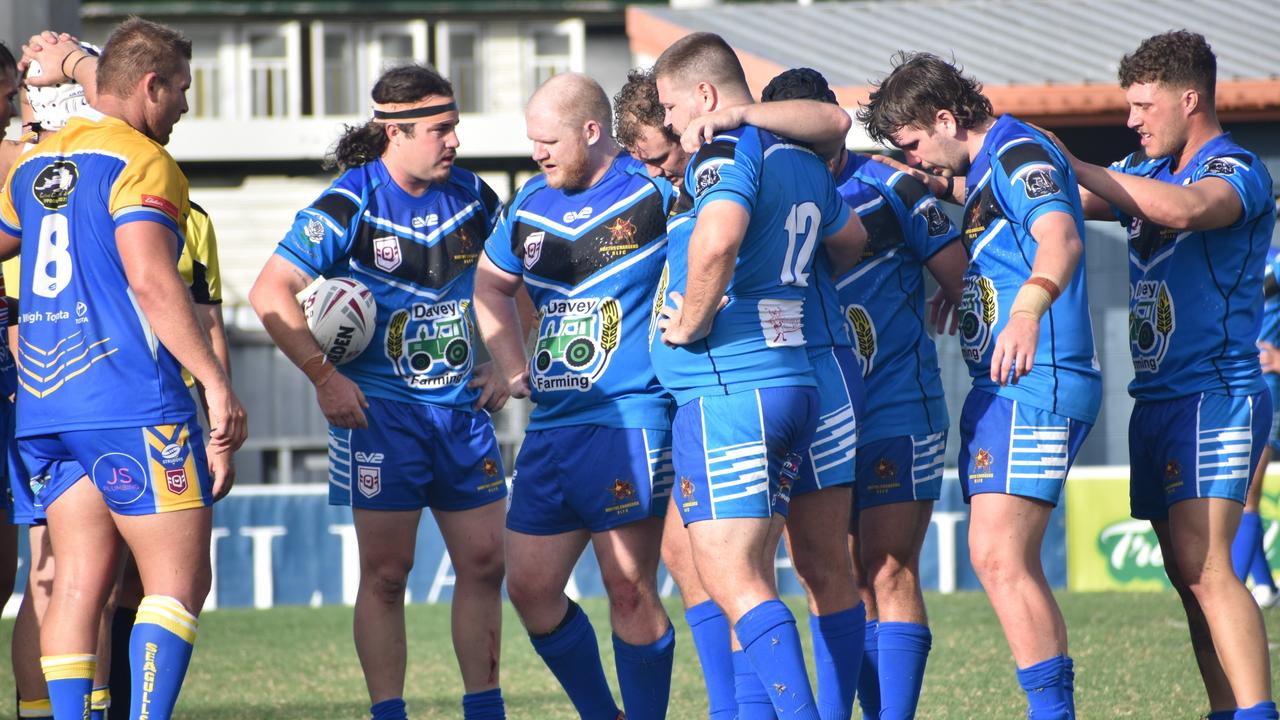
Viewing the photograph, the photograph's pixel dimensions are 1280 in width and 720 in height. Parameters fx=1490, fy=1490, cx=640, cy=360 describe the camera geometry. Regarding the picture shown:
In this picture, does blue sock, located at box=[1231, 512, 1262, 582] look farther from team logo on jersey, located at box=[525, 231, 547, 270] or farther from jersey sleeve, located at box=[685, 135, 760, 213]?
jersey sleeve, located at box=[685, 135, 760, 213]

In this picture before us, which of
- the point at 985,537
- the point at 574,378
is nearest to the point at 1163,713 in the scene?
the point at 985,537

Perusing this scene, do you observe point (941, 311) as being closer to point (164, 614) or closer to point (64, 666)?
point (164, 614)

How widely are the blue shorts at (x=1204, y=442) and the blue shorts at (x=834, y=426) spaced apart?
1129 millimetres

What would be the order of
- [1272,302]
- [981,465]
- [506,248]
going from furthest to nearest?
[1272,302] < [506,248] < [981,465]

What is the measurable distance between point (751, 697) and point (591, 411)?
1.18 meters

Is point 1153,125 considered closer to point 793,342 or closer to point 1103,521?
point 793,342

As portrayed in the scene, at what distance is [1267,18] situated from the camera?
52.2 feet

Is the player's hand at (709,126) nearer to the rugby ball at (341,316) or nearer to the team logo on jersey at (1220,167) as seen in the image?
the rugby ball at (341,316)

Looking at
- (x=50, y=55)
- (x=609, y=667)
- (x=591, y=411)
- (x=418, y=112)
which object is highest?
(x=50, y=55)

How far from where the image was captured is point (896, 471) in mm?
5602

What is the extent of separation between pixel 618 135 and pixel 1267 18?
497 inches

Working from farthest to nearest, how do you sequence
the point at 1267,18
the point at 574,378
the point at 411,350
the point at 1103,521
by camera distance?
the point at 1267,18 < the point at 1103,521 < the point at 411,350 < the point at 574,378

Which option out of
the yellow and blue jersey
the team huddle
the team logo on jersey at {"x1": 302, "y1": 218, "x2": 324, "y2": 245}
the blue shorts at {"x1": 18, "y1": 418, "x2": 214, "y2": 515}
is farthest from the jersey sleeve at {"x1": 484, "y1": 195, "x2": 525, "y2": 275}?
the blue shorts at {"x1": 18, "y1": 418, "x2": 214, "y2": 515}

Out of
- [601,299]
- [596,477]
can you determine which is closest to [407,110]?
[601,299]
